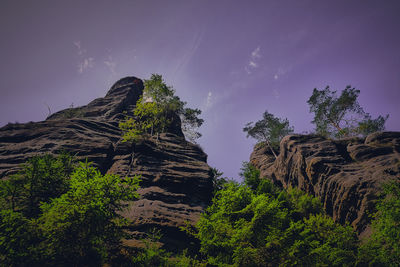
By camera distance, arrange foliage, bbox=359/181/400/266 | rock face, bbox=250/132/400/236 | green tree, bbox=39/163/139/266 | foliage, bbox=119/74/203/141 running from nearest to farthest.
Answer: green tree, bbox=39/163/139/266, foliage, bbox=359/181/400/266, rock face, bbox=250/132/400/236, foliage, bbox=119/74/203/141

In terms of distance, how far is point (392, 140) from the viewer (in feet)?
59.6

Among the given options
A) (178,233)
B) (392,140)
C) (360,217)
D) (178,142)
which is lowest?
(360,217)

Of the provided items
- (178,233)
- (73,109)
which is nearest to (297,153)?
(178,233)

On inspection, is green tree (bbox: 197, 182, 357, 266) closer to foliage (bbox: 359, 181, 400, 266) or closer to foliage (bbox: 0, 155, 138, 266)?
foliage (bbox: 359, 181, 400, 266)

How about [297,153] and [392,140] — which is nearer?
[392,140]

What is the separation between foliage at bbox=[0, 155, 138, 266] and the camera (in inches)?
234

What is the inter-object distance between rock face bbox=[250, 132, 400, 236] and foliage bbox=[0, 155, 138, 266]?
778 inches

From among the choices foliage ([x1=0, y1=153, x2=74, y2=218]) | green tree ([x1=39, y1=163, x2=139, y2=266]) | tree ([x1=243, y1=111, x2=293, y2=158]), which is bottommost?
green tree ([x1=39, y1=163, x2=139, y2=266])

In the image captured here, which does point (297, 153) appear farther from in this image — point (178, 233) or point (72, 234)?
point (72, 234)

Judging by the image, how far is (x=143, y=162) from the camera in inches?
634

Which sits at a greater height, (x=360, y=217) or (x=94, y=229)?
(x=94, y=229)

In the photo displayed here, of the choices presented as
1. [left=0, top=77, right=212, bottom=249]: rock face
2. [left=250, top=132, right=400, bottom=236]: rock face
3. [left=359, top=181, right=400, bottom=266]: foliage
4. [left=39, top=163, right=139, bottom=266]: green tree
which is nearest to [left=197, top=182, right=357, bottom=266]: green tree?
[left=359, top=181, right=400, bottom=266]: foliage

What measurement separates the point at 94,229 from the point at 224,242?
617cm

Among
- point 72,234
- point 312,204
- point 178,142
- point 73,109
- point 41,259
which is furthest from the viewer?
point 73,109
